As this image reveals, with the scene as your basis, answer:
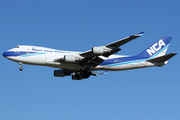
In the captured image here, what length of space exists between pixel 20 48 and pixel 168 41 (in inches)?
899

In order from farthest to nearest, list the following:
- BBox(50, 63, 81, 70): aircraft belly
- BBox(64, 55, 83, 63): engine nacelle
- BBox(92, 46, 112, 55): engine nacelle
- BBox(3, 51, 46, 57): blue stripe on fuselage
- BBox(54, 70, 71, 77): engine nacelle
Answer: BBox(54, 70, 71, 77): engine nacelle < BBox(3, 51, 46, 57): blue stripe on fuselage < BBox(50, 63, 81, 70): aircraft belly < BBox(64, 55, 83, 63): engine nacelle < BBox(92, 46, 112, 55): engine nacelle

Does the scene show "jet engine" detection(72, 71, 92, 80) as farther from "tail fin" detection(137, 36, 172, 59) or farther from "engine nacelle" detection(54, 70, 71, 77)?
"tail fin" detection(137, 36, 172, 59)

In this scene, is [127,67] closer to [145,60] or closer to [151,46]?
[145,60]

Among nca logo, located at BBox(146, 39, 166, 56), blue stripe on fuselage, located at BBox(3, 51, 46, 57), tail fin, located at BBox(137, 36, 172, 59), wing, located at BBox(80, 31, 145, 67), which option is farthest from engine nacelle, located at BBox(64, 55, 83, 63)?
nca logo, located at BBox(146, 39, 166, 56)

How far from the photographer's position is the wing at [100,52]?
33.4 meters

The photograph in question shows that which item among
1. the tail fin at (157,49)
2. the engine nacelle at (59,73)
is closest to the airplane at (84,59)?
the tail fin at (157,49)

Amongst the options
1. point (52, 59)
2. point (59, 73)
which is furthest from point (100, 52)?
point (59, 73)

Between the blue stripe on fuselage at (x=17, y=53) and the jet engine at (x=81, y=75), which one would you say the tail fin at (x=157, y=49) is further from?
the blue stripe on fuselage at (x=17, y=53)

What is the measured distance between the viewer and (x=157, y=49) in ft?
144

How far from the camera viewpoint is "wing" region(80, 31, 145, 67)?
3344 centimetres

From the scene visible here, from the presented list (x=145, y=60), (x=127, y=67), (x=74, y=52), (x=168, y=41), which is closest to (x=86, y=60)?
(x=74, y=52)

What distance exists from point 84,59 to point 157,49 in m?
12.9

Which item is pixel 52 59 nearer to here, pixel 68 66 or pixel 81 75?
pixel 68 66

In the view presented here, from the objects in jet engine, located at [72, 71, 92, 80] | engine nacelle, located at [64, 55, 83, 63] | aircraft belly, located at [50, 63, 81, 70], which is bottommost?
jet engine, located at [72, 71, 92, 80]
